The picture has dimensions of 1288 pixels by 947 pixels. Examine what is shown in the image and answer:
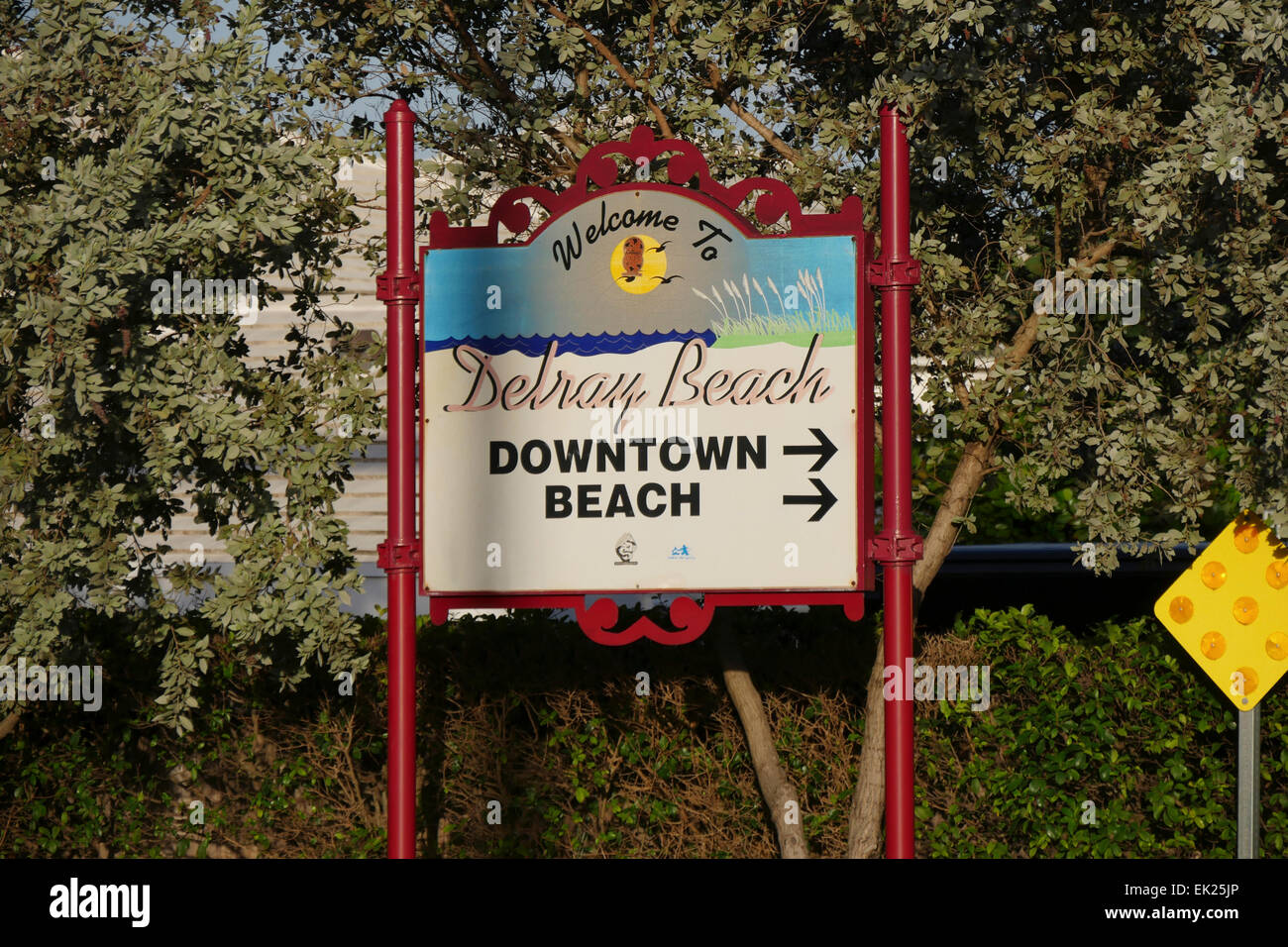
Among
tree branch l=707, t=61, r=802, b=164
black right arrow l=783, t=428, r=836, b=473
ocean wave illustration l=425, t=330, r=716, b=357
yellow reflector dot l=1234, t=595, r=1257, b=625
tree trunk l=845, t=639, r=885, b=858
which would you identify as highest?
tree branch l=707, t=61, r=802, b=164

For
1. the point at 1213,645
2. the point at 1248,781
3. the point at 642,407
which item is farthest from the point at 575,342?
the point at 1248,781

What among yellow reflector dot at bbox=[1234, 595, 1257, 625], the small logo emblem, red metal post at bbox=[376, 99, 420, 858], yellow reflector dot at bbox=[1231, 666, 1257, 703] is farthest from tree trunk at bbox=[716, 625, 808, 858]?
yellow reflector dot at bbox=[1234, 595, 1257, 625]

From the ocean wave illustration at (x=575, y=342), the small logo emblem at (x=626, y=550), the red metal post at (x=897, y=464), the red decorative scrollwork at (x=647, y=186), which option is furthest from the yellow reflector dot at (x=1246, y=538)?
the small logo emblem at (x=626, y=550)

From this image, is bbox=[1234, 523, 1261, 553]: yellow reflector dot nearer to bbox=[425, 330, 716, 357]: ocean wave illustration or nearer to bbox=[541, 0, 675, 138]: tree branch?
bbox=[425, 330, 716, 357]: ocean wave illustration

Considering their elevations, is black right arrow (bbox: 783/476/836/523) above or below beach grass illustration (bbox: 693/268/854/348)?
below

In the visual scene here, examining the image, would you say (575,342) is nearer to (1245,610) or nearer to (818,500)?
(818,500)

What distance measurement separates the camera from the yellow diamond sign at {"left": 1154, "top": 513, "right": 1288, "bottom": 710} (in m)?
6.43

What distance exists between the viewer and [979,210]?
304 inches

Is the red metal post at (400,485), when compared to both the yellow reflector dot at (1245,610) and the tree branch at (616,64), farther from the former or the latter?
the yellow reflector dot at (1245,610)

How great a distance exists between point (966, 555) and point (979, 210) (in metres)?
3.39

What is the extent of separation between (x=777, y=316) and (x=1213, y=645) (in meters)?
2.67

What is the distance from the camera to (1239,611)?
6512mm

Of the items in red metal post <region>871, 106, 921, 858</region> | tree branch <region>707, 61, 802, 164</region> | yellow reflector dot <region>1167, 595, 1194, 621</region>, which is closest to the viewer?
red metal post <region>871, 106, 921, 858</region>
